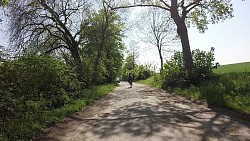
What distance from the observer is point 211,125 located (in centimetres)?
883

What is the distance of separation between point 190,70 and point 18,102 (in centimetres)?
1566

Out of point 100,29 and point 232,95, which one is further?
point 100,29

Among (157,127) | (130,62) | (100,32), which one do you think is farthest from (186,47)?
(130,62)

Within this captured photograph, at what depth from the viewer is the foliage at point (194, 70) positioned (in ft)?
71.3

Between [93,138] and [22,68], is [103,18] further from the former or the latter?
[93,138]

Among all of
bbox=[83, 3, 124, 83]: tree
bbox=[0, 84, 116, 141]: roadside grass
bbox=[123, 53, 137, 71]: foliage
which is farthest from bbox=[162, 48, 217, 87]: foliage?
bbox=[123, 53, 137, 71]: foliage

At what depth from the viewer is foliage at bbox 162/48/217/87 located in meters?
21.7

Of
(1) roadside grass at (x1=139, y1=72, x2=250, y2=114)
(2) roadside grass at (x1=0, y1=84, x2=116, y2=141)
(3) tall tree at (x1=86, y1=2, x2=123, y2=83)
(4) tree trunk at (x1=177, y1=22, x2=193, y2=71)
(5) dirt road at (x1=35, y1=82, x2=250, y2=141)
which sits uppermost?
(3) tall tree at (x1=86, y1=2, x2=123, y2=83)

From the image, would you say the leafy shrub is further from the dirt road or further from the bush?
the bush

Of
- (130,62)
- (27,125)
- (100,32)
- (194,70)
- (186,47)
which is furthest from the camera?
(130,62)

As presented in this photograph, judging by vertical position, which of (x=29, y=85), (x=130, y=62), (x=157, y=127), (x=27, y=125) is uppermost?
(x=130, y=62)

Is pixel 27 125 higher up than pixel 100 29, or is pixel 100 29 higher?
pixel 100 29

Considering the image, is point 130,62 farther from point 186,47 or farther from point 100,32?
point 186,47

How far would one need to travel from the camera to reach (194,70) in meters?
22.0
